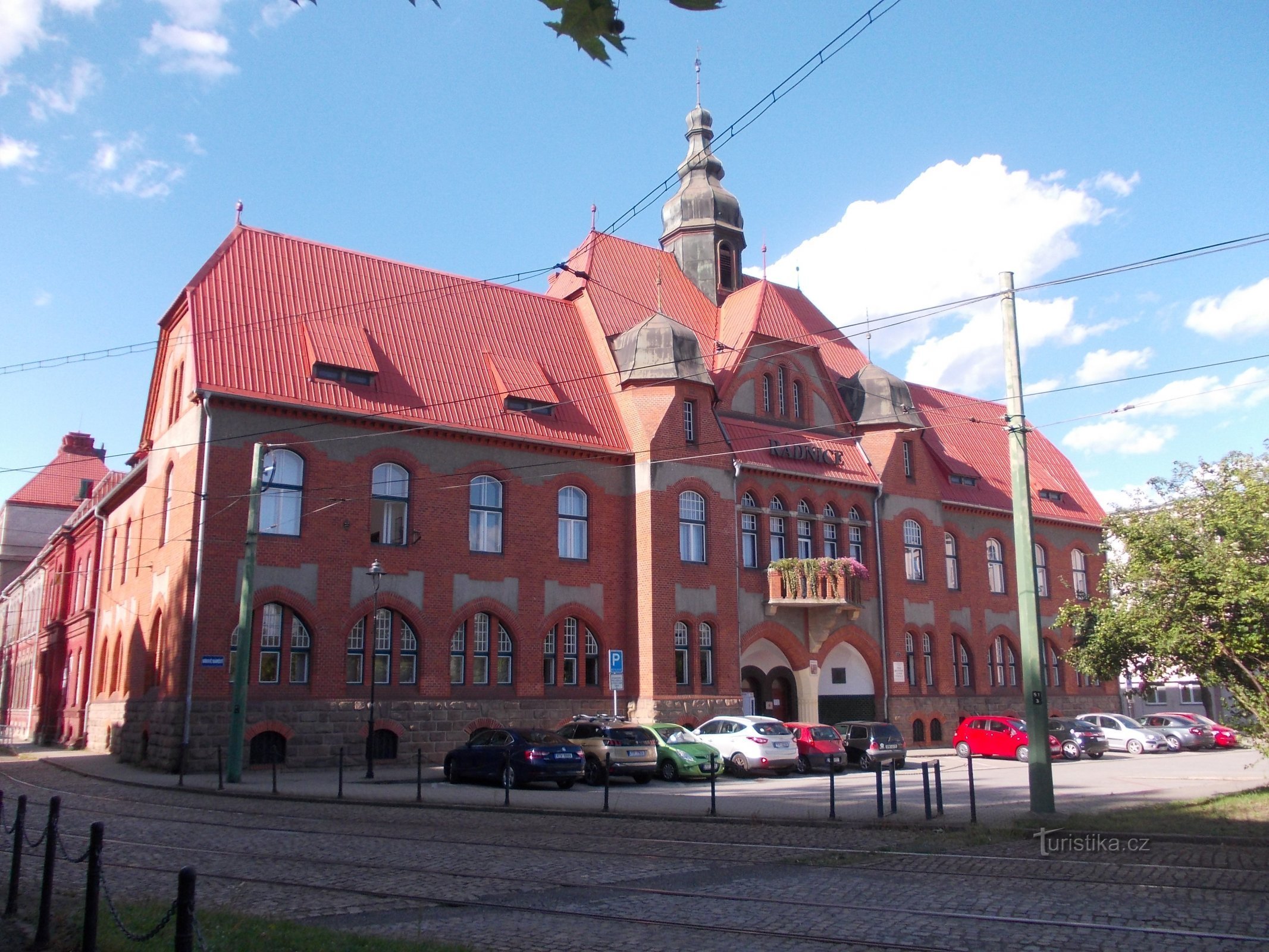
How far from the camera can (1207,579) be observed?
16.9 m

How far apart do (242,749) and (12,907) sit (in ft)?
51.4

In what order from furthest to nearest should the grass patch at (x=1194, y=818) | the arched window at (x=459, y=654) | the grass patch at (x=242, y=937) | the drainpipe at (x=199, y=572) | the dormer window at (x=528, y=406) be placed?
1. the dormer window at (x=528, y=406)
2. the arched window at (x=459, y=654)
3. the drainpipe at (x=199, y=572)
4. the grass patch at (x=1194, y=818)
5. the grass patch at (x=242, y=937)

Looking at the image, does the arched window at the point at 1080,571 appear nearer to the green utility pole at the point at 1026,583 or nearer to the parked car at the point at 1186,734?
the parked car at the point at 1186,734

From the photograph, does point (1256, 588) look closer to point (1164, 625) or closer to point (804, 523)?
point (1164, 625)

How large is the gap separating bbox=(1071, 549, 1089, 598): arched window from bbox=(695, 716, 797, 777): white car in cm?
2363

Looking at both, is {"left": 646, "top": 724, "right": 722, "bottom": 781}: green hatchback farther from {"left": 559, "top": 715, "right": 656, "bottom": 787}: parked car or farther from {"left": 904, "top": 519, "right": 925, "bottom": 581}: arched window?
{"left": 904, "top": 519, "right": 925, "bottom": 581}: arched window

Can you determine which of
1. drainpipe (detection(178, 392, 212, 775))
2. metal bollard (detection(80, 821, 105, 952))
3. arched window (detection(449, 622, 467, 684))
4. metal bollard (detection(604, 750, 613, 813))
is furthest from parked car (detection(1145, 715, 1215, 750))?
metal bollard (detection(80, 821, 105, 952))

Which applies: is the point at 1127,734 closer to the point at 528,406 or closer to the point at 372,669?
the point at 528,406

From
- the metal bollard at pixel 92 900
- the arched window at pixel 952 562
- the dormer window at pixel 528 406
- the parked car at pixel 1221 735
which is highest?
the dormer window at pixel 528 406

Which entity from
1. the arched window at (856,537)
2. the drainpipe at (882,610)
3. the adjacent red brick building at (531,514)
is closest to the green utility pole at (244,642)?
the adjacent red brick building at (531,514)

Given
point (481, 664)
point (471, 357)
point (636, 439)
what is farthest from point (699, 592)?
point (471, 357)

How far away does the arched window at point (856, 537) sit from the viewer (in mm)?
35969

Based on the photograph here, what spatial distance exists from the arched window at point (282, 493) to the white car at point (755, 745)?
38.1ft

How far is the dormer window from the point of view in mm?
29891
